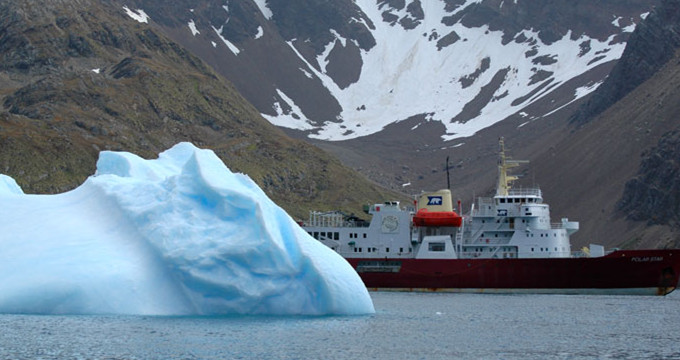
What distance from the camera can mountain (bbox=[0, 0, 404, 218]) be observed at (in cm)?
11838

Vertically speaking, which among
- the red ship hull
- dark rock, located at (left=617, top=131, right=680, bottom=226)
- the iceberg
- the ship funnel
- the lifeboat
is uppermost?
dark rock, located at (left=617, top=131, right=680, bottom=226)

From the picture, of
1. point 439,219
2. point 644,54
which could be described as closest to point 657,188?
point 644,54

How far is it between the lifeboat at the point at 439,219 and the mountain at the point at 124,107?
2152 inches

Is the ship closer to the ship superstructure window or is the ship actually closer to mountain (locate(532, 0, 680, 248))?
the ship superstructure window

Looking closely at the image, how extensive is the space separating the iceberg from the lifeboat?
100 ft

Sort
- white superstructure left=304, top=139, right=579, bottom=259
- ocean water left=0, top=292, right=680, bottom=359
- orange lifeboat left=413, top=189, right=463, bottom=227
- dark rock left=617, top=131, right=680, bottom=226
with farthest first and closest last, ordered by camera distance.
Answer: dark rock left=617, top=131, right=680, bottom=226, orange lifeboat left=413, top=189, right=463, bottom=227, white superstructure left=304, top=139, right=579, bottom=259, ocean water left=0, top=292, right=680, bottom=359

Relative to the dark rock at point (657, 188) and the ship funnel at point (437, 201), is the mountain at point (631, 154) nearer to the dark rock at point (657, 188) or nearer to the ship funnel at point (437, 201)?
the dark rock at point (657, 188)

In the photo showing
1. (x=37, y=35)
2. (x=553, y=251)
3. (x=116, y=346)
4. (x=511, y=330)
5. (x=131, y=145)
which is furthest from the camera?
(x=37, y=35)

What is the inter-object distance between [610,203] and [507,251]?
5282 cm

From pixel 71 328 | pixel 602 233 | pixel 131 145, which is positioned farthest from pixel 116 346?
pixel 131 145

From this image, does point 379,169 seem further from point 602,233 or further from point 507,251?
point 507,251

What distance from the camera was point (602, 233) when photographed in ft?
353

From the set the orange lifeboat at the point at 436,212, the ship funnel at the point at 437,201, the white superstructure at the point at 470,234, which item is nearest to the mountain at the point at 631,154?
the white superstructure at the point at 470,234

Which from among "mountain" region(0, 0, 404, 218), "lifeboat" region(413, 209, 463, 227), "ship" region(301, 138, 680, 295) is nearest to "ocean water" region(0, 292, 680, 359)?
"ship" region(301, 138, 680, 295)
